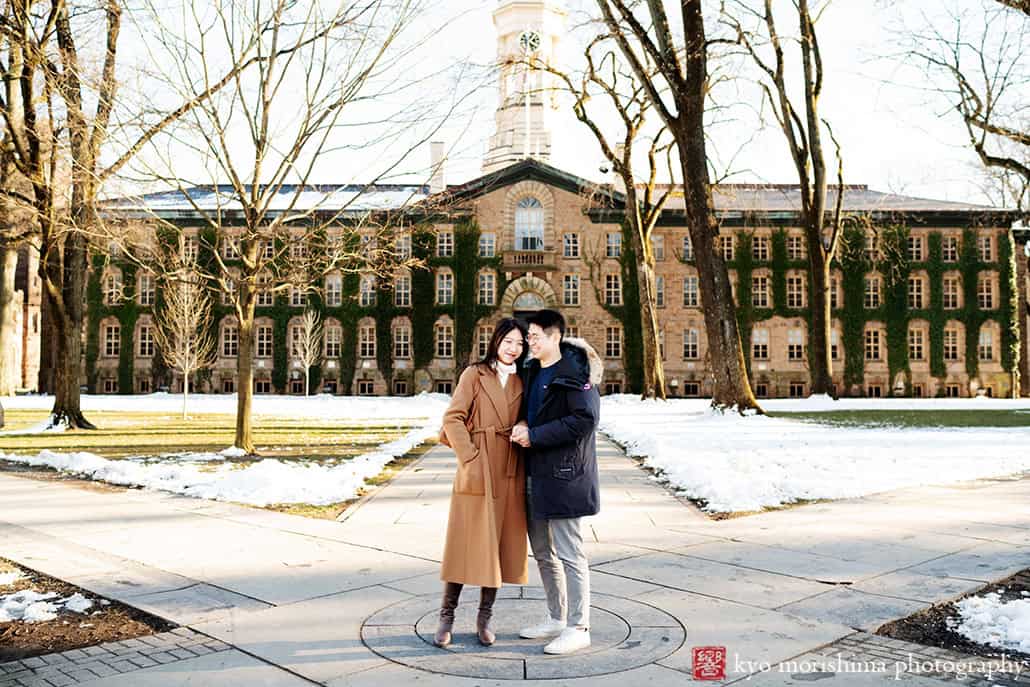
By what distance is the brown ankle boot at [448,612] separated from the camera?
4488mm

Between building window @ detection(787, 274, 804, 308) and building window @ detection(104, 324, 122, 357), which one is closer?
building window @ detection(787, 274, 804, 308)

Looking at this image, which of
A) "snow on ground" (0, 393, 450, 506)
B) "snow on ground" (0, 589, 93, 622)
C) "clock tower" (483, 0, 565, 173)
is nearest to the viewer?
"snow on ground" (0, 589, 93, 622)

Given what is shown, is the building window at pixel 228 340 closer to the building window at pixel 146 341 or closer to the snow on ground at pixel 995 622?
the building window at pixel 146 341

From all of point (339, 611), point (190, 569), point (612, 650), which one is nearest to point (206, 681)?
point (339, 611)

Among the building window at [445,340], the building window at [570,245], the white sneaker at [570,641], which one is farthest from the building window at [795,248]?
the white sneaker at [570,641]

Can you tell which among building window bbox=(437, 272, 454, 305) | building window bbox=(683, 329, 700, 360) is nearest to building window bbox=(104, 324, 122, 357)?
building window bbox=(437, 272, 454, 305)

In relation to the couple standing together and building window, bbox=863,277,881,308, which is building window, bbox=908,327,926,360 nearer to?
building window, bbox=863,277,881,308

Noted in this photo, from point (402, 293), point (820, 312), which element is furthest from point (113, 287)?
point (820, 312)

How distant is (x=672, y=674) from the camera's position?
13.2 feet

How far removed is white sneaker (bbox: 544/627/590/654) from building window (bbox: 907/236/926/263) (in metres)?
48.8

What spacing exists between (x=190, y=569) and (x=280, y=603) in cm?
126

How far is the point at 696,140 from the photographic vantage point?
2194 cm

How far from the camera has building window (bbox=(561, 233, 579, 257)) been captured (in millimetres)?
46844

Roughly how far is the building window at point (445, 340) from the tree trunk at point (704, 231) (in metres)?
25.7
